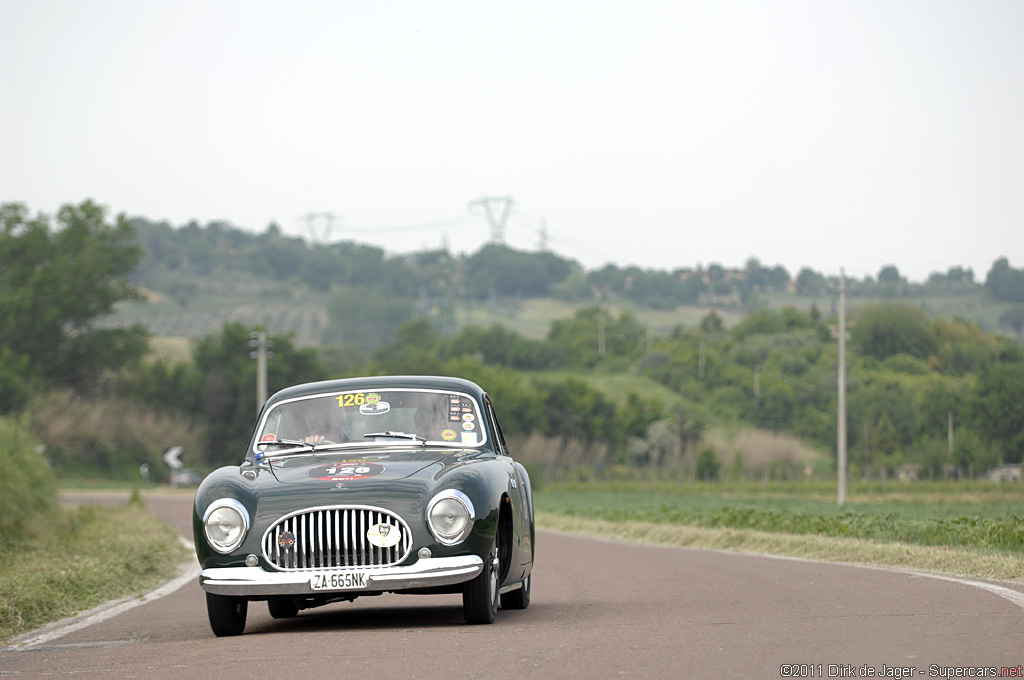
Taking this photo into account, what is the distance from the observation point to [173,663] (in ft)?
23.8

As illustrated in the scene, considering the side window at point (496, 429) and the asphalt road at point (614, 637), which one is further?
the side window at point (496, 429)

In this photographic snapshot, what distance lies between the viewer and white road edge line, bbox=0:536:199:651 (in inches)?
375

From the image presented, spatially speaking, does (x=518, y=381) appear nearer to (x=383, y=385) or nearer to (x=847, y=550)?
(x=847, y=550)

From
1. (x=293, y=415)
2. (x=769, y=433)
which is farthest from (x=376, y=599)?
(x=769, y=433)

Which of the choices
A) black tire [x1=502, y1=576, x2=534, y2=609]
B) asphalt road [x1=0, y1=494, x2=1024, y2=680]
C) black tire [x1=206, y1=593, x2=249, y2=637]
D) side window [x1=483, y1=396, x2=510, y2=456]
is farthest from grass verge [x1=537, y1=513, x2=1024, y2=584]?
black tire [x1=206, y1=593, x2=249, y2=637]

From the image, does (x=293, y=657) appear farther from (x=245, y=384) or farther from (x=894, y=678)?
(x=245, y=384)

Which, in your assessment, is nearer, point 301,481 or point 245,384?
Result: point 301,481

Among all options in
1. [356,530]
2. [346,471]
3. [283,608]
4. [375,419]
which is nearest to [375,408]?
[375,419]

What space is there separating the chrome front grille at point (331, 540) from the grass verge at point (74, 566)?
2.94 metres

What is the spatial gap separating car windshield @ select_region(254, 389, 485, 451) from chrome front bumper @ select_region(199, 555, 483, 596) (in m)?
1.56

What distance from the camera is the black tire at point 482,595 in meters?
8.36

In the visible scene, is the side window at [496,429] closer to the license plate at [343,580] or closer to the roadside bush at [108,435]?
the license plate at [343,580]

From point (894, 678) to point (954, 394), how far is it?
86.2 m

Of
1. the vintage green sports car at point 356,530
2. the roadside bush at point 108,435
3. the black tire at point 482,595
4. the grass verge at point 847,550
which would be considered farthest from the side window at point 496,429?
the roadside bush at point 108,435
